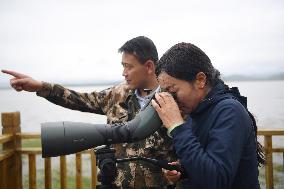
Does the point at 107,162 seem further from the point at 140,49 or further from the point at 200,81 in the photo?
the point at 140,49

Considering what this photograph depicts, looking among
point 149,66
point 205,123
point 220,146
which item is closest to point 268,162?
point 149,66

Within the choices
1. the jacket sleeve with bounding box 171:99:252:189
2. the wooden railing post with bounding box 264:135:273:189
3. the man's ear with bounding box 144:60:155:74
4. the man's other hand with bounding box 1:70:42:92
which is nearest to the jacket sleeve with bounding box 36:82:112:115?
the man's other hand with bounding box 1:70:42:92

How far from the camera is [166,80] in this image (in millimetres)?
1381

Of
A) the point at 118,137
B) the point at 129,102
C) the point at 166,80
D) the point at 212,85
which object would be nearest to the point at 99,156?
the point at 118,137

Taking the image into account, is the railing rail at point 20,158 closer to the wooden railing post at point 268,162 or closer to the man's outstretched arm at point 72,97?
the wooden railing post at point 268,162

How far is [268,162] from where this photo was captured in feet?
10.6

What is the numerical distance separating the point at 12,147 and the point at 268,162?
2.29 meters

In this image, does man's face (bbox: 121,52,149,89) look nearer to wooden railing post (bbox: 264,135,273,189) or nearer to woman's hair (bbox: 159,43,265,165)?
woman's hair (bbox: 159,43,265,165)

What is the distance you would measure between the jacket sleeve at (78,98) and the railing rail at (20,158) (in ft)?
3.18

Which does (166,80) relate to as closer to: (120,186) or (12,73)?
(120,186)

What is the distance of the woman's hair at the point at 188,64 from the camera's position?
135 centimetres

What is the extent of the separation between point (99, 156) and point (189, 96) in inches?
17.1

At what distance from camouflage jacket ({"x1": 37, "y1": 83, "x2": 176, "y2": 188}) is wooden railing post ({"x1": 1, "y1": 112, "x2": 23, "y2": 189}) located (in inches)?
47.4

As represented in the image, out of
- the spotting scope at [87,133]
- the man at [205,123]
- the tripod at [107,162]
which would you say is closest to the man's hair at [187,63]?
the man at [205,123]
